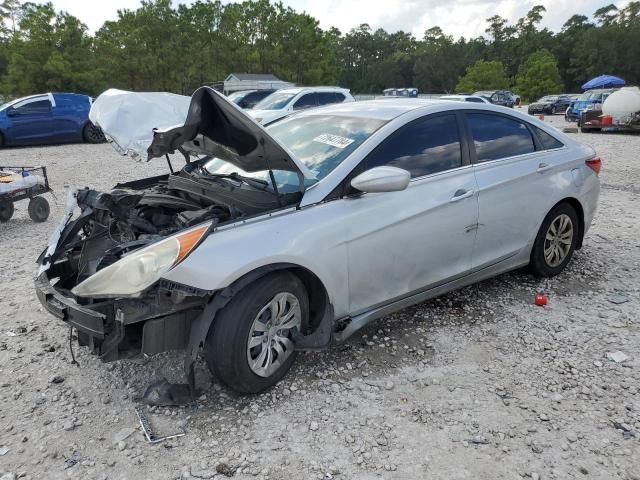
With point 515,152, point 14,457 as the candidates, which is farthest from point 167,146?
point 515,152

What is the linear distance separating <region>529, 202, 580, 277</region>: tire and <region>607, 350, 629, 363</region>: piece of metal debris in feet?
3.71

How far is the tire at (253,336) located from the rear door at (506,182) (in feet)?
5.33

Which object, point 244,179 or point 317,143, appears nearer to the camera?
point 244,179

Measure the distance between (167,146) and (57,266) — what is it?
109 cm

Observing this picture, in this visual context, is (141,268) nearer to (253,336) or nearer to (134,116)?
(253,336)

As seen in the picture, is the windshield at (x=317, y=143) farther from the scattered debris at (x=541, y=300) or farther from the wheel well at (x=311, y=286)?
the scattered debris at (x=541, y=300)

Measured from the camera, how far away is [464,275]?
3.72 meters

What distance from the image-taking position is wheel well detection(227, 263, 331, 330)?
271 centimetres

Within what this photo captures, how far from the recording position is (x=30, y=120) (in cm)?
1450

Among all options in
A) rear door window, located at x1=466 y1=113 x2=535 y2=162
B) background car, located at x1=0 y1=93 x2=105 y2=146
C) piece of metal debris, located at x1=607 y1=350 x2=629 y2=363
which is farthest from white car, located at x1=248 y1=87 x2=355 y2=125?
piece of metal debris, located at x1=607 y1=350 x2=629 y2=363

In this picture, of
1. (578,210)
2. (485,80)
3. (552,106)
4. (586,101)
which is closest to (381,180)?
(578,210)

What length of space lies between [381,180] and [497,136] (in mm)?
1555

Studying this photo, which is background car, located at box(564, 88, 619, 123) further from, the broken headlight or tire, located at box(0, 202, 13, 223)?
the broken headlight

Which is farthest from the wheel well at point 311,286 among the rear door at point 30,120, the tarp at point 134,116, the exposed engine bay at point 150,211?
the rear door at point 30,120
